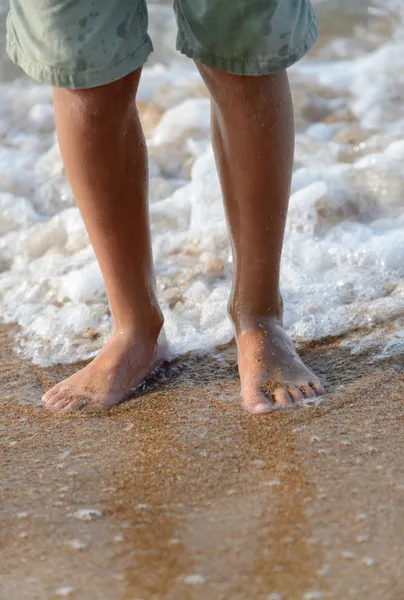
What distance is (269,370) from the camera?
5.80 ft

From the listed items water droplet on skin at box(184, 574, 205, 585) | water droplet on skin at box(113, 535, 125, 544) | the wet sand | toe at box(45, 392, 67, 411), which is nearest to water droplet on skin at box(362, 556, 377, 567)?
the wet sand

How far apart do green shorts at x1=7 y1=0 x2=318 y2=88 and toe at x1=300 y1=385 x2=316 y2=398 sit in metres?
0.66

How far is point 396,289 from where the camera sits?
7.52 ft

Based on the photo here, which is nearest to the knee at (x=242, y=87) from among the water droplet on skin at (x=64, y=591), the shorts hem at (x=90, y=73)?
the shorts hem at (x=90, y=73)

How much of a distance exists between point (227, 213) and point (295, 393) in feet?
1.36

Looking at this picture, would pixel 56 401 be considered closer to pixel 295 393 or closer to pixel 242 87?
pixel 295 393

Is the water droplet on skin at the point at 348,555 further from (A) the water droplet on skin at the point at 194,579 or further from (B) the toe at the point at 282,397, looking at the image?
(B) the toe at the point at 282,397

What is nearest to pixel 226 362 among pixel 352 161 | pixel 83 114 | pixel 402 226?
pixel 83 114

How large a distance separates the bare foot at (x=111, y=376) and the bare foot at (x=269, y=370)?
233 millimetres

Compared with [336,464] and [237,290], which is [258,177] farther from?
[336,464]

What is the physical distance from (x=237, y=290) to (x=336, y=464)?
545mm

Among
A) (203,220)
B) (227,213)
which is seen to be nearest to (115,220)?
(227,213)

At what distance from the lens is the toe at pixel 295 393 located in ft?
5.56

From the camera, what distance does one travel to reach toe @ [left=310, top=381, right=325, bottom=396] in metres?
1.73
